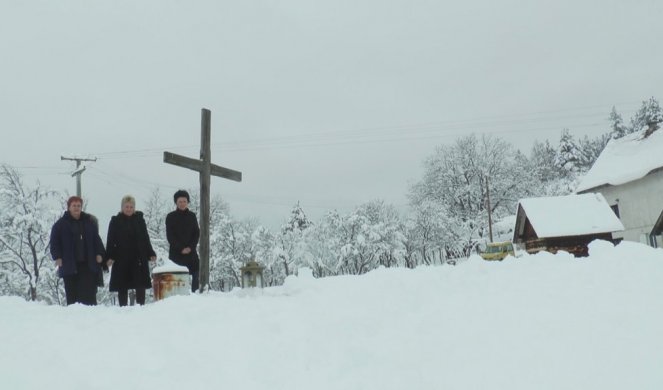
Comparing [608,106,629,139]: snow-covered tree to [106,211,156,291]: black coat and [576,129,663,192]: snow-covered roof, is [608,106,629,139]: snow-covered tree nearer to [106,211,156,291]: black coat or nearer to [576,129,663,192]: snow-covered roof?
[576,129,663,192]: snow-covered roof

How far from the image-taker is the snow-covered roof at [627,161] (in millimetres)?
29859

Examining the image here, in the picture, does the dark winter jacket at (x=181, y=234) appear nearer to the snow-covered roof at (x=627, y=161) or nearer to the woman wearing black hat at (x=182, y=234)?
the woman wearing black hat at (x=182, y=234)

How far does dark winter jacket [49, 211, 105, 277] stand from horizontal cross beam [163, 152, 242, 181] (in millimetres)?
2071

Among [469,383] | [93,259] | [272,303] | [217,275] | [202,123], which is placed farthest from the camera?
[217,275]

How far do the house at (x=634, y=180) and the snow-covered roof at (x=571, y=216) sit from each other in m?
3.52

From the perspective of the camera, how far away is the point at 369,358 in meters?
3.64

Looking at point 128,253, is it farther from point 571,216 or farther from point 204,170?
point 571,216

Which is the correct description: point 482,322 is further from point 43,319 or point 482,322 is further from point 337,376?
point 43,319

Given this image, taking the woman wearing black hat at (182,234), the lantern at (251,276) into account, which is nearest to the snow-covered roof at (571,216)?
the lantern at (251,276)

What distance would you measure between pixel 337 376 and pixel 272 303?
162 centimetres

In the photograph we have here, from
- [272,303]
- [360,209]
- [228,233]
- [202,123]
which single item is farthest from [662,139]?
[272,303]

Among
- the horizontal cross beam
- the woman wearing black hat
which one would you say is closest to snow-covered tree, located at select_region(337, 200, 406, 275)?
the horizontal cross beam

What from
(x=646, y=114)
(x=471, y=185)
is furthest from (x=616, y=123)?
(x=471, y=185)

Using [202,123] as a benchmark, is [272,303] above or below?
below
